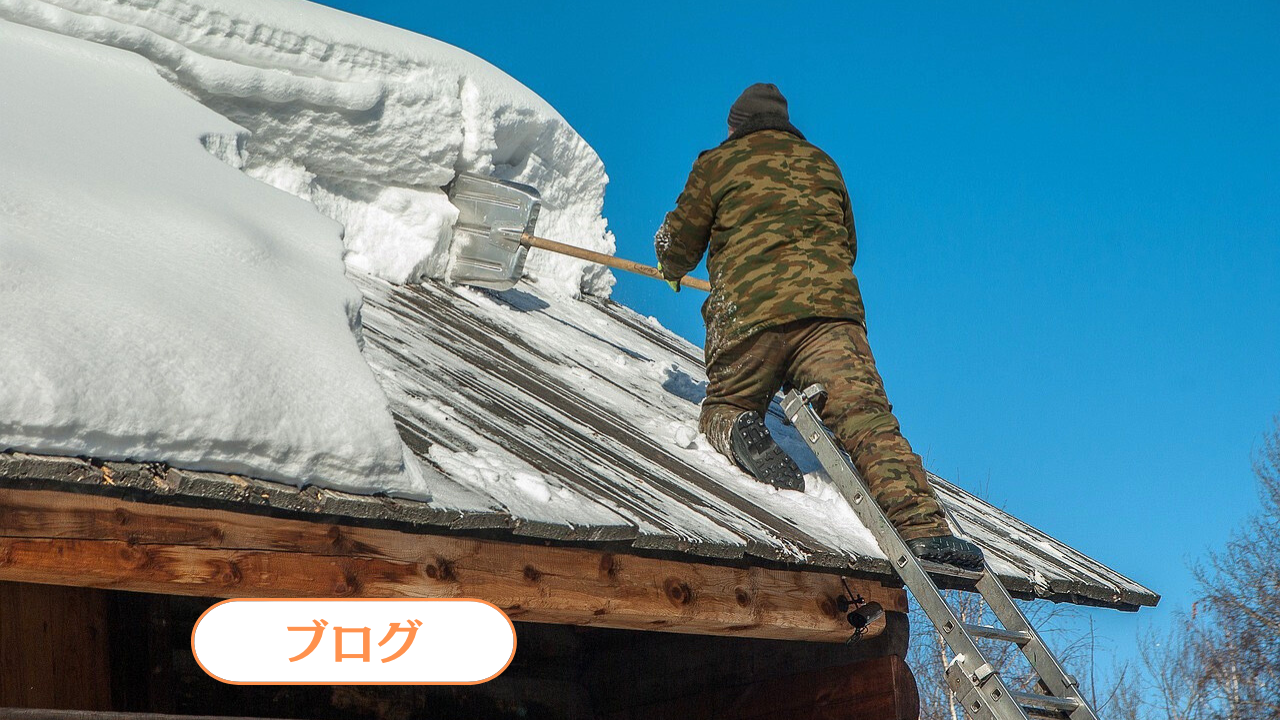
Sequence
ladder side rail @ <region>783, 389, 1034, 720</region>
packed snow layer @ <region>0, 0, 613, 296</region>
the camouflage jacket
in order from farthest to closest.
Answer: packed snow layer @ <region>0, 0, 613, 296</region>, the camouflage jacket, ladder side rail @ <region>783, 389, 1034, 720</region>

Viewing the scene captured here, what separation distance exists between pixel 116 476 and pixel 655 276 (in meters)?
4.25

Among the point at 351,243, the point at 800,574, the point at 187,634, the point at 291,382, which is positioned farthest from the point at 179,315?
the point at 351,243

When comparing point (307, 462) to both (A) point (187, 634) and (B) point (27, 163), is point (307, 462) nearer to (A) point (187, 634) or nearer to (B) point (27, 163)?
(B) point (27, 163)

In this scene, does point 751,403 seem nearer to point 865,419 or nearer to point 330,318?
point 865,419

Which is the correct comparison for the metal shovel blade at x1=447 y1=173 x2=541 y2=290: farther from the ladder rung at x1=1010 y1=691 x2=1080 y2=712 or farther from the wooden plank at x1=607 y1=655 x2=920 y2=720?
the ladder rung at x1=1010 y1=691 x2=1080 y2=712

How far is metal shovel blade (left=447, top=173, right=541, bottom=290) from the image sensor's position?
6.89 meters

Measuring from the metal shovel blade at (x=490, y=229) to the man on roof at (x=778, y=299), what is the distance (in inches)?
74.2

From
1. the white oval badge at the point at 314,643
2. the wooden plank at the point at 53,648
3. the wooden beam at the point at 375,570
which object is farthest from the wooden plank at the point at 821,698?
the wooden plank at the point at 53,648

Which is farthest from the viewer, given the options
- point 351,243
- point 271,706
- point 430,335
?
point 351,243

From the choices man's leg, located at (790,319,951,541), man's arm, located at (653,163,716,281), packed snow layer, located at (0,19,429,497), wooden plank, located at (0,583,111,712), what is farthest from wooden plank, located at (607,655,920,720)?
wooden plank, located at (0,583,111,712)

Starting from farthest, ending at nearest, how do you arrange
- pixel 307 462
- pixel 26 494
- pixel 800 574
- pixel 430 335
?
pixel 430 335, pixel 800 574, pixel 307 462, pixel 26 494

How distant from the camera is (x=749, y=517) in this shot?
4188 mm

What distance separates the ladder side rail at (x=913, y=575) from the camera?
3826 mm

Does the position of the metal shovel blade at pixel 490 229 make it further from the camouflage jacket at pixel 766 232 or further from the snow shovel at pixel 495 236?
the camouflage jacket at pixel 766 232
